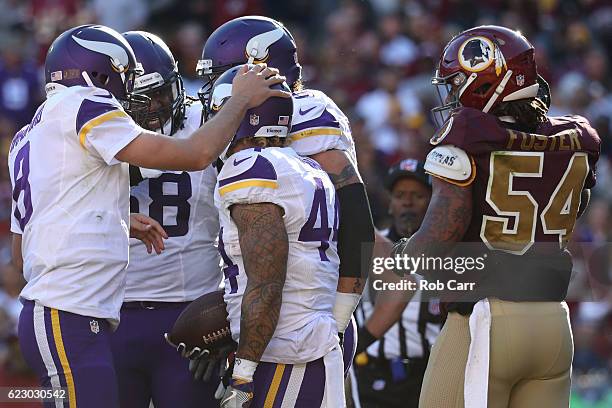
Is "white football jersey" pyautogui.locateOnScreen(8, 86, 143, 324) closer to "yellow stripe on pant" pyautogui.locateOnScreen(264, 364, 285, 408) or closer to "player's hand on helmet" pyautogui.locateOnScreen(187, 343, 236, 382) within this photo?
"player's hand on helmet" pyautogui.locateOnScreen(187, 343, 236, 382)

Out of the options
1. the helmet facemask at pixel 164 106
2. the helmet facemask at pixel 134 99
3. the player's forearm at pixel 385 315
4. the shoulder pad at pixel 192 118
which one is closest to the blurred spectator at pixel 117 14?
the player's forearm at pixel 385 315

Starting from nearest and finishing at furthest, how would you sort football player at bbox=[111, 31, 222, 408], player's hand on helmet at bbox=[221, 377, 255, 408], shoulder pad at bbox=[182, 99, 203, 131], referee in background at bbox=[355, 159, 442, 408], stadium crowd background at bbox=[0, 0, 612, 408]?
player's hand on helmet at bbox=[221, 377, 255, 408], football player at bbox=[111, 31, 222, 408], shoulder pad at bbox=[182, 99, 203, 131], referee in background at bbox=[355, 159, 442, 408], stadium crowd background at bbox=[0, 0, 612, 408]

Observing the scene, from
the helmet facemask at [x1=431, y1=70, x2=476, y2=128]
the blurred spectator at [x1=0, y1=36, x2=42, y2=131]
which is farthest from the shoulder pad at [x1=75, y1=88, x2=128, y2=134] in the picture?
the blurred spectator at [x1=0, y1=36, x2=42, y2=131]

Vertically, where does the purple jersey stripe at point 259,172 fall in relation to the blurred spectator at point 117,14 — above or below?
below

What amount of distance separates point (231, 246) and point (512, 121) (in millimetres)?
1104

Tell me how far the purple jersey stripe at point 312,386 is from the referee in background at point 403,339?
178 centimetres

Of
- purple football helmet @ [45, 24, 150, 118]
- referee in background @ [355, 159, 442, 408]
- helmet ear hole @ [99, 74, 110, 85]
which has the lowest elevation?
referee in background @ [355, 159, 442, 408]

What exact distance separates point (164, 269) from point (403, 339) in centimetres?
172

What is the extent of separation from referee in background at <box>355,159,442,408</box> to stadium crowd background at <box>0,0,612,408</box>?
3479mm

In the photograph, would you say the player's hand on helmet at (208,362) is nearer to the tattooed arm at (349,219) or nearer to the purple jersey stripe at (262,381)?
the purple jersey stripe at (262,381)

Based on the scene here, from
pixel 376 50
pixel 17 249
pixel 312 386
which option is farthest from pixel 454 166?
pixel 376 50

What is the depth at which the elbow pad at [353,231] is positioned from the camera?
14.7ft

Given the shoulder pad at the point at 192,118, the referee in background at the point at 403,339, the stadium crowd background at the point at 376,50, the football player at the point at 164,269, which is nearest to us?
the football player at the point at 164,269

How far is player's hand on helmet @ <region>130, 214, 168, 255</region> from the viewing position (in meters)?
4.37
